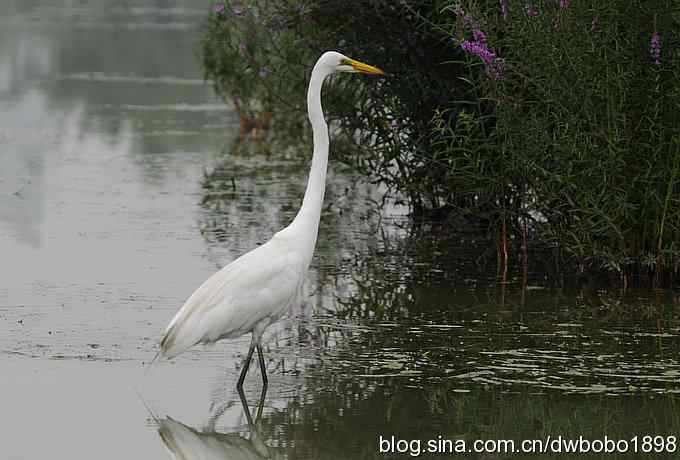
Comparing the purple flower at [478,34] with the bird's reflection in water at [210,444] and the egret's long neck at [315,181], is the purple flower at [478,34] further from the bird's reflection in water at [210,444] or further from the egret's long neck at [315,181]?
the bird's reflection in water at [210,444]

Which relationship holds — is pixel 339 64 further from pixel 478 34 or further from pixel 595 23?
pixel 595 23

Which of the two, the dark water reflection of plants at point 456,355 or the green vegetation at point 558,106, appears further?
the green vegetation at point 558,106

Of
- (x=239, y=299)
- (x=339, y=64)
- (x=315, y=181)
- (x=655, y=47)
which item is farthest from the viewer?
(x=655, y=47)

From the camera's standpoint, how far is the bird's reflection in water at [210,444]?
5.85 meters

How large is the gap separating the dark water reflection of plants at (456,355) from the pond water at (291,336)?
0.02 metres

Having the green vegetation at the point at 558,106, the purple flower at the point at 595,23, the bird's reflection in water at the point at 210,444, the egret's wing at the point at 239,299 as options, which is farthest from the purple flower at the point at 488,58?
the bird's reflection in water at the point at 210,444

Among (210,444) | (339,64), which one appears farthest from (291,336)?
(210,444)

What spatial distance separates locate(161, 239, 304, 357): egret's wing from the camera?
21.4 feet

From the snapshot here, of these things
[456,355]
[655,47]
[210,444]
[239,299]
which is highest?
[655,47]

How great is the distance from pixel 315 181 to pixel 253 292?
77 centimetres

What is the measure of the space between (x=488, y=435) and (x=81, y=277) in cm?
413

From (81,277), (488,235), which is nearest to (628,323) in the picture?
(488,235)

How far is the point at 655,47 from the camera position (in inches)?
311

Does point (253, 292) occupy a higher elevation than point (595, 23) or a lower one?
lower
